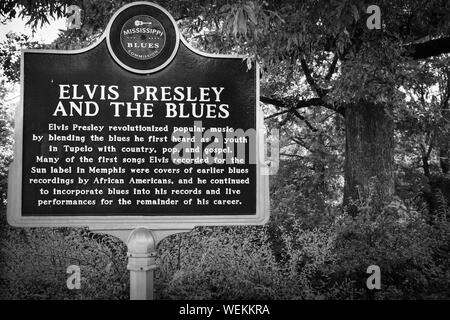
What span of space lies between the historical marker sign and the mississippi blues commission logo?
11 mm

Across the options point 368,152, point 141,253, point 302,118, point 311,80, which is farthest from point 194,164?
point 302,118

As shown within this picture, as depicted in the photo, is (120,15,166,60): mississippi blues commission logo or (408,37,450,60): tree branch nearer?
(120,15,166,60): mississippi blues commission logo

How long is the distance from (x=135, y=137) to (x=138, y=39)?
1069 mm

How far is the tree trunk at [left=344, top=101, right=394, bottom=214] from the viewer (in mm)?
9391

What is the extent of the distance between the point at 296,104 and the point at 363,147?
8.69ft

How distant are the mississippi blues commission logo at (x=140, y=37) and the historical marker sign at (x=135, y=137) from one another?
0.01 m

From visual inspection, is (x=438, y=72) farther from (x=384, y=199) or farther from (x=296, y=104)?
(x=384, y=199)

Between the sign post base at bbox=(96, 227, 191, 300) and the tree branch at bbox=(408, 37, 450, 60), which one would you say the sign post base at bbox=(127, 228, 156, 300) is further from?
the tree branch at bbox=(408, 37, 450, 60)

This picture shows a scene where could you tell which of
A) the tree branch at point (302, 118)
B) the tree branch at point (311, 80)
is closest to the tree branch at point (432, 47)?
the tree branch at point (311, 80)

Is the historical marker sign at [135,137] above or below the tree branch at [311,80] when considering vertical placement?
below

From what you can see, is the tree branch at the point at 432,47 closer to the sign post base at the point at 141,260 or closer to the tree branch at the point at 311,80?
the tree branch at the point at 311,80

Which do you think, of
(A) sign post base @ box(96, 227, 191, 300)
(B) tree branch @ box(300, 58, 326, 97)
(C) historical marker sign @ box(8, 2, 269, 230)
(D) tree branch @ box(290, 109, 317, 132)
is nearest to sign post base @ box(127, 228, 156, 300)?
(A) sign post base @ box(96, 227, 191, 300)

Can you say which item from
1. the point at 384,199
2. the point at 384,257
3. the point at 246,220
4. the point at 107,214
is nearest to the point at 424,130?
the point at 384,199

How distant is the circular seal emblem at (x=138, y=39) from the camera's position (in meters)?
5.58
